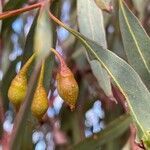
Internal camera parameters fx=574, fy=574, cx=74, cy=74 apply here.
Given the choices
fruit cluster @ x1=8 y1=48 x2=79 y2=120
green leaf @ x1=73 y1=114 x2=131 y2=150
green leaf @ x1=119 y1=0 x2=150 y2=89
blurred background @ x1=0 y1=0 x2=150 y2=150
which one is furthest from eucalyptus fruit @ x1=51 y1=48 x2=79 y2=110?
blurred background @ x1=0 y1=0 x2=150 y2=150

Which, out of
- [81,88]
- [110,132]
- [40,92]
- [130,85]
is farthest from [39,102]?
[81,88]

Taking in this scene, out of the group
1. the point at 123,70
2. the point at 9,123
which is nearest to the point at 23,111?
the point at 123,70

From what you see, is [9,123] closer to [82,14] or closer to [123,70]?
[82,14]

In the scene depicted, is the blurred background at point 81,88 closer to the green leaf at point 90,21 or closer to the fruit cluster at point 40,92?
the green leaf at point 90,21

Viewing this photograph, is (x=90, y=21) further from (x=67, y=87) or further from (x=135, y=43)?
(x=67, y=87)

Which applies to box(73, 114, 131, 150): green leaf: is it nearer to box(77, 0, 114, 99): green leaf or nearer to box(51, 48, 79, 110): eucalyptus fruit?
box(77, 0, 114, 99): green leaf

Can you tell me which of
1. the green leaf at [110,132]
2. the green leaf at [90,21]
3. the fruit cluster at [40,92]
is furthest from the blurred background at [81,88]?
the fruit cluster at [40,92]

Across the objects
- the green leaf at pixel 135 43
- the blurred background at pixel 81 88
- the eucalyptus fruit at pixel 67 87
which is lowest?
the blurred background at pixel 81 88
